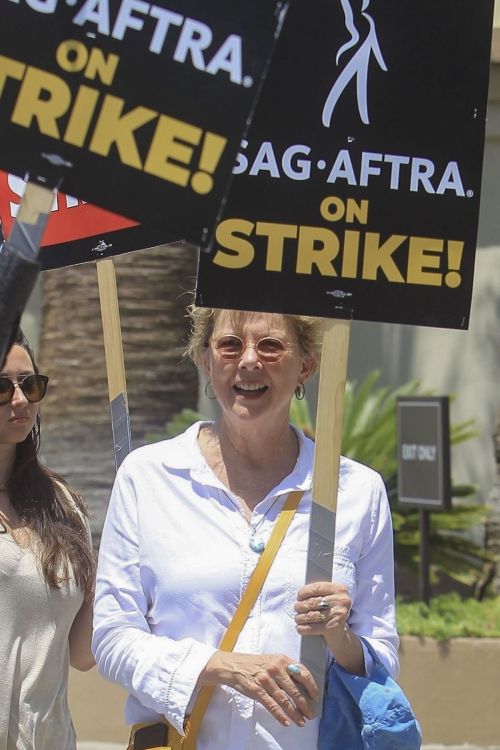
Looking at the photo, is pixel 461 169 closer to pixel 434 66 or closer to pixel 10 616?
pixel 434 66

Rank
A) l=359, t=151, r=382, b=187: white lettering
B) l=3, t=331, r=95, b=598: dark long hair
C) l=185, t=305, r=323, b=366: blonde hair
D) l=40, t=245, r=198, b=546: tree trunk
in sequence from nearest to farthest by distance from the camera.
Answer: l=359, t=151, r=382, b=187: white lettering, l=185, t=305, r=323, b=366: blonde hair, l=3, t=331, r=95, b=598: dark long hair, l=40, t=245, r=198, b=546: tree trunk

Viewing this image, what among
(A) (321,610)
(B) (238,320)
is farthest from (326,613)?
(B) (238,320)

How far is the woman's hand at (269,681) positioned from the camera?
2994 mm

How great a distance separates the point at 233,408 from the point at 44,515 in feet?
2.70

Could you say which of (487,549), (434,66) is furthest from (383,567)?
(487,549)

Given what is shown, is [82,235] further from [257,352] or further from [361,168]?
[361,168]

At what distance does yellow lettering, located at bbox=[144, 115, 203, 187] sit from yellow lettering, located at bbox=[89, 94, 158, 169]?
1.1 inches

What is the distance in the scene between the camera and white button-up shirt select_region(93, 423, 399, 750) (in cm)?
308

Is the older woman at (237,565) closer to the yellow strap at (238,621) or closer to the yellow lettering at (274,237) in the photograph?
the yellow strap at (238,621)

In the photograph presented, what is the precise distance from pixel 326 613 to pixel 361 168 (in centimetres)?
105

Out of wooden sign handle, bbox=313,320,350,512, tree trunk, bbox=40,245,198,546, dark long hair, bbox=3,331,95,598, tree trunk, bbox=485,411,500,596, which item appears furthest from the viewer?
tree trunk, bbox=485,411,500,596

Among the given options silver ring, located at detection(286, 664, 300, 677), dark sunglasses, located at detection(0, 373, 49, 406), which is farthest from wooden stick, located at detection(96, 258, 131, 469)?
silver ring, located at detection(286, 664, 300, 677)

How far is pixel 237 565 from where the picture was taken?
3141 mm

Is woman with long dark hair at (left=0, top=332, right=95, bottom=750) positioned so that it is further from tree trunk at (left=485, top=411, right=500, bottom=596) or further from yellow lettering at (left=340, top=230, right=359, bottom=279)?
tree trunk at (left=485, top=411, right=500, bottom=596)
